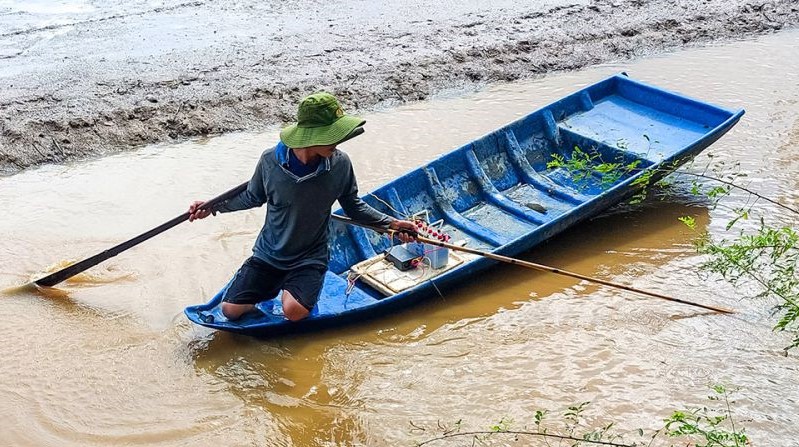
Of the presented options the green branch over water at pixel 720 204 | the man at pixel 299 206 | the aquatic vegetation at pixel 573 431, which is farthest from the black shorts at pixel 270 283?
the green branch over water at pixel 720 204

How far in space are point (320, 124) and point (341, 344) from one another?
162cm

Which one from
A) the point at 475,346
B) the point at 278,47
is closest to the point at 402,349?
the point at 475,346

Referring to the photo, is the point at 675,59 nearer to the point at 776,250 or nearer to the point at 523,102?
the point at 523,102

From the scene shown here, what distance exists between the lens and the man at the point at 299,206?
442 cm

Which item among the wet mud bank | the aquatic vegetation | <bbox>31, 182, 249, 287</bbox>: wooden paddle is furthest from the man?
the wet mud bank

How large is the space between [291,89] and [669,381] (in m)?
5.40

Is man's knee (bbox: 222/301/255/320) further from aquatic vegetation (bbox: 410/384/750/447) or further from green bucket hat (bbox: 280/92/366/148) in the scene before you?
aquatic vegetation (bbox: 410/384/750/447)

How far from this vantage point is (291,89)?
8812mm

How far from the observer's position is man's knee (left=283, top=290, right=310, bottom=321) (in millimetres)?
4879

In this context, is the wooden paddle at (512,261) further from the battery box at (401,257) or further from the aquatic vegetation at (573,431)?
the aquatic vegetation at (573,431)

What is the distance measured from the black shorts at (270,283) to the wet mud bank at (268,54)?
140 inches

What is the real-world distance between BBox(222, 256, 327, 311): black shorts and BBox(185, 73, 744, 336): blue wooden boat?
5.9 inches

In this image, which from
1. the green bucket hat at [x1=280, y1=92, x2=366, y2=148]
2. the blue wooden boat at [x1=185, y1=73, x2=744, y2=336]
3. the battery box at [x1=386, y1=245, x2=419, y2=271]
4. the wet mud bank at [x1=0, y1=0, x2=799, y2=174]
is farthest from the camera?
the wet mud bank at [x1=0, y1=0, x2=799, y2=174]

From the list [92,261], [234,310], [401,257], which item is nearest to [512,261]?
[401,257]
